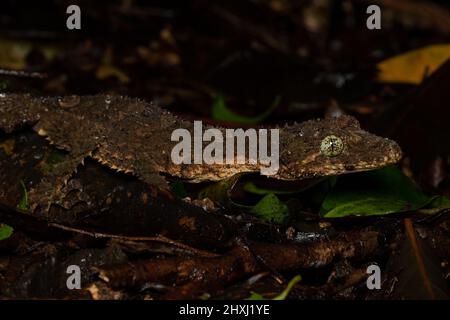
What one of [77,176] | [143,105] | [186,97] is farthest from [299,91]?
[77,176]

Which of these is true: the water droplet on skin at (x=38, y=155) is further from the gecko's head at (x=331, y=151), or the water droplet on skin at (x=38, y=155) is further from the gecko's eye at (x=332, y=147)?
the gecko's eye at (x=332, y=147)

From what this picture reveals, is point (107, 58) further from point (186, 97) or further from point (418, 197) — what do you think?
point (418, 197)

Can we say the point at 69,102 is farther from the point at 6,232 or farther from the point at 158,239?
the point at 158,239

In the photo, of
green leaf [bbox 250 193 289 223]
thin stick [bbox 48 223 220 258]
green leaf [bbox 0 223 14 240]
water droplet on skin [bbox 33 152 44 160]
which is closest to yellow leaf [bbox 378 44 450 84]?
green leaf [bbox 250 193 289 223]

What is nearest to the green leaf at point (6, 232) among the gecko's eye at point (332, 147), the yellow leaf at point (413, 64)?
the gecko's eye at point (332, 147)

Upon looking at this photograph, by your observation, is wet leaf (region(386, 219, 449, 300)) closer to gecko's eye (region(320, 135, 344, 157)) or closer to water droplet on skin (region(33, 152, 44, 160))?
gecko's eye (region(320, 135, 344, 157))
